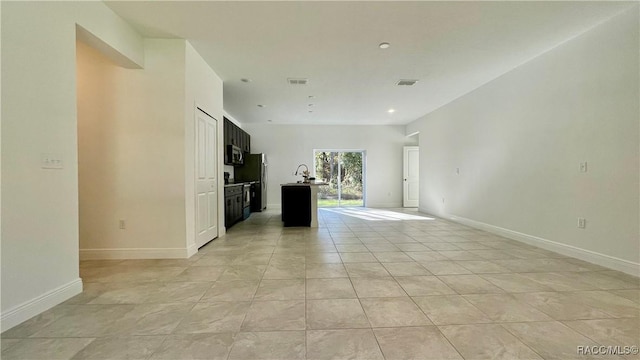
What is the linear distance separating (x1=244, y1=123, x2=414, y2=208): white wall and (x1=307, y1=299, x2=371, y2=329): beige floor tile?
6.46 meters

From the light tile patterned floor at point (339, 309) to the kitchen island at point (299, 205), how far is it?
1.91 metres

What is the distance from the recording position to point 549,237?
11.5 feet

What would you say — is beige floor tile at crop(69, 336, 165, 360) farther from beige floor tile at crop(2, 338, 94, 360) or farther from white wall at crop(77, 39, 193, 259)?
white wall at crop(77, 39, 193, 259)

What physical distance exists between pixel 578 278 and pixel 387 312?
7.11 ft

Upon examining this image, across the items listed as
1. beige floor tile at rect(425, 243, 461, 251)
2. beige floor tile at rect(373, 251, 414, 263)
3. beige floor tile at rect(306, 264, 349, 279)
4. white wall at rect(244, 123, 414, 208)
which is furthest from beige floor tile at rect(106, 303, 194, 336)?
white wall at rect(244, 123, 414, 208)

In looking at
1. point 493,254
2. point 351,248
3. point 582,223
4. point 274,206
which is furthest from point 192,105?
point 274,206

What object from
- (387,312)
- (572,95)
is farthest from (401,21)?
(387,312)

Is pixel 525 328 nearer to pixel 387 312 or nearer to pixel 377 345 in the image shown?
pixel 387 312

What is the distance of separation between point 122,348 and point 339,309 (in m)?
1.40

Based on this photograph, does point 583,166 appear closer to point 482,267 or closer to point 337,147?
point 482,267

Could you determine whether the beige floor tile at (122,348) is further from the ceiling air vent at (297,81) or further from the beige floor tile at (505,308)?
the ceiling air vent at (297,81)

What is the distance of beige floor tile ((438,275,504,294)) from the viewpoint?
2256 mm

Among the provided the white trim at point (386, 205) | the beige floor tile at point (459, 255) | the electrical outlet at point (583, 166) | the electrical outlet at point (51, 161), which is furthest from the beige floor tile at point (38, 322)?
the white trim at point (386, 205)

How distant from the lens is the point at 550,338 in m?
1.60
